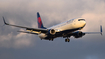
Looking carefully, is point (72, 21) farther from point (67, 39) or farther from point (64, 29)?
point (67, 39)

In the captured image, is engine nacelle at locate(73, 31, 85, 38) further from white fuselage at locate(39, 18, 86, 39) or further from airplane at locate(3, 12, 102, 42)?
white fuselage at locate(39, 18, 86, 39)

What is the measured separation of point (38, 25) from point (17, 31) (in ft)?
94.8

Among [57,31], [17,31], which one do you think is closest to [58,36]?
[57,31]

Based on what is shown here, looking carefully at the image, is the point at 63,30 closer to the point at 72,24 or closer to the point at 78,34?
the point at 72,24

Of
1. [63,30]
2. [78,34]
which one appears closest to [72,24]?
[63,30]

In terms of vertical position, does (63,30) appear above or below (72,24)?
below

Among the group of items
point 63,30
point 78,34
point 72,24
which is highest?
point 72,24

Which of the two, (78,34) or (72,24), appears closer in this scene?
Result: (72,24)

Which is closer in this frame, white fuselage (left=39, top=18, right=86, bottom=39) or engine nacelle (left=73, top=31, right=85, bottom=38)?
white fuselage (left=39, top=18, right=86, bottom=39)

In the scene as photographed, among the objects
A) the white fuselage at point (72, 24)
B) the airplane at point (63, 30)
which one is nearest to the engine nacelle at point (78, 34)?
the airplane at point (63, 30)

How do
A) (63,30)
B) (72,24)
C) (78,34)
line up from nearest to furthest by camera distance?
(72,24)
(63,30)
(78,34)

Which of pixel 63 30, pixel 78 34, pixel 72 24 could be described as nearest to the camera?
pixel 72 24

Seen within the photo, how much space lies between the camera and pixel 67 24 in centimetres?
7100

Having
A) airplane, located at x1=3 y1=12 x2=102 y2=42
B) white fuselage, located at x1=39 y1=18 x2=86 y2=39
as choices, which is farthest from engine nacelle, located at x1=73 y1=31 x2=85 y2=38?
white fuselage, located at x1=39 y1=18 x2=86 y2=39
